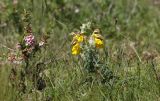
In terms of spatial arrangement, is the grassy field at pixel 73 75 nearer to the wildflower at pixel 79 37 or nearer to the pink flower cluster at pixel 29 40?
the pink flower cluster at pixel 29 40

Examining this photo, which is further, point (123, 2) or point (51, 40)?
point (123, 2)

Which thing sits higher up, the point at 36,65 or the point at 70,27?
the point at 70,27

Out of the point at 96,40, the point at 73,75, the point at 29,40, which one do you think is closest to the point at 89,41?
the point at 96,40

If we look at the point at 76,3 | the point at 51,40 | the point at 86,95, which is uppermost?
the point at 76,3

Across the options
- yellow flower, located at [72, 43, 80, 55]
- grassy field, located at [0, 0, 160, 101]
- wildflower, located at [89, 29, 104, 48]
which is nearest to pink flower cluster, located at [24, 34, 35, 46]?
grassy field, located at [0, 0, 160, 101]

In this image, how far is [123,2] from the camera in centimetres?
781

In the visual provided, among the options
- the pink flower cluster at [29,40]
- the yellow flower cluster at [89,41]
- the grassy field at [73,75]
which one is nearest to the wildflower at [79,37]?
the yellow flower cluster at [89,41]

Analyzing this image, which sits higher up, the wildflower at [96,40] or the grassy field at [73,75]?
the wildflower at [96,40]

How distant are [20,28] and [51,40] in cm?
86

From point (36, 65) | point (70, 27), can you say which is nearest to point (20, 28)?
point (70, 27)

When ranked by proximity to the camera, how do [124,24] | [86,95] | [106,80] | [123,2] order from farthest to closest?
[123,2]
[124,24]
[106,80]
[86,95]

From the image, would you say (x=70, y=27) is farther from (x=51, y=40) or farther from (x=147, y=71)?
(x=147, y=71)

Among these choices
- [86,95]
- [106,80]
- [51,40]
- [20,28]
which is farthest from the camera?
[20,28]

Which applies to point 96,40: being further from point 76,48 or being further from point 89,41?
point 76,48
